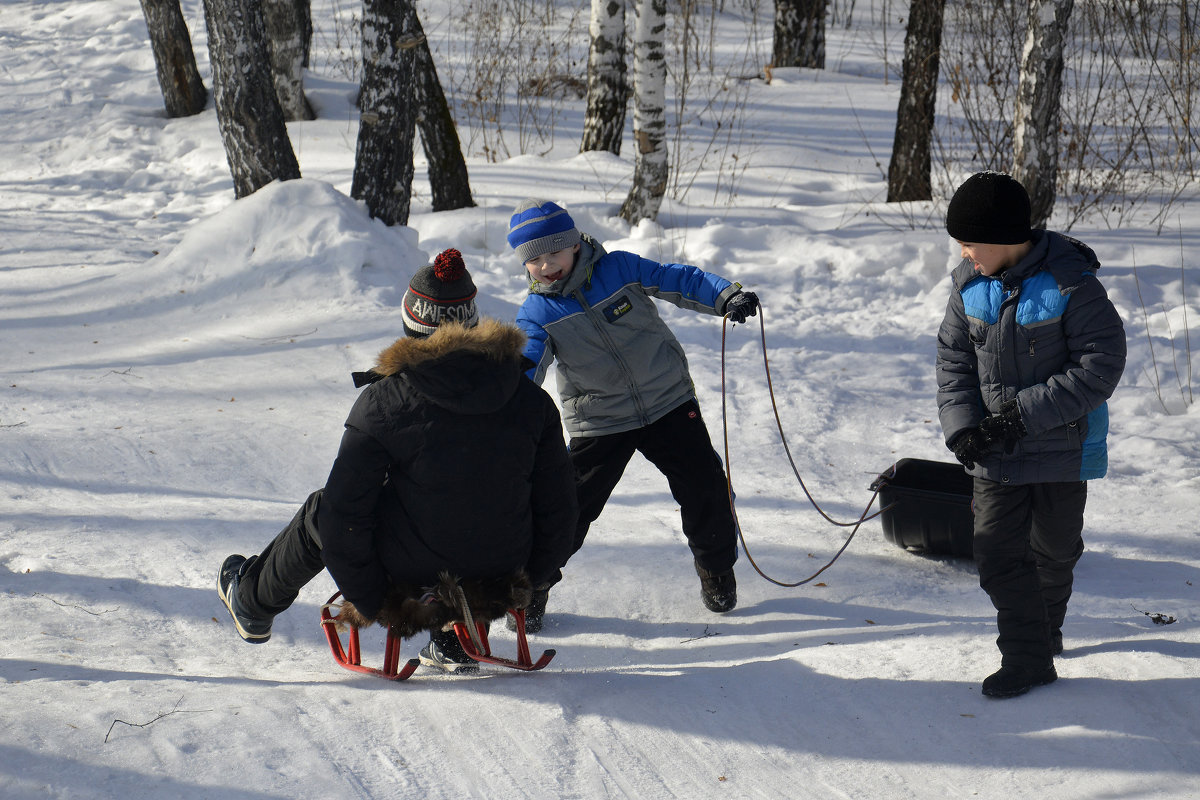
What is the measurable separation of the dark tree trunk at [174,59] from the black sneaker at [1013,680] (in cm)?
1227

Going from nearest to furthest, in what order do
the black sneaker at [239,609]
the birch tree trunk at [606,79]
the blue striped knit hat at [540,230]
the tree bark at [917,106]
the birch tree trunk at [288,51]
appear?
the black sneaker at [239,609], the blue striped knit hat at [540,230], the tree bark at [917,106], the birch tree trunk at [606,79], the birch tree trunk at [288,51]

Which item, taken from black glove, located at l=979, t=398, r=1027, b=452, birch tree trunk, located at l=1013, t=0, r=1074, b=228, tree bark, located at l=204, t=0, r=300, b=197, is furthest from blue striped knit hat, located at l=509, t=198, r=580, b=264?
tree bark, located at l=204, t=0, r=300, b=197

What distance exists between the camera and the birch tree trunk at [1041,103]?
280 inches

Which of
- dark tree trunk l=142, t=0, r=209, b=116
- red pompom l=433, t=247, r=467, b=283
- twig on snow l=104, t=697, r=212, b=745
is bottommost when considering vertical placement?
twig on snow l=104, t=697, r=212, b=745

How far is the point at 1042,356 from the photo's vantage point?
2934mm

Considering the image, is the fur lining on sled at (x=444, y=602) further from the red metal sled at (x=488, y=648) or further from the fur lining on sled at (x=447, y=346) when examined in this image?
the fur lining on sled at (x=447, y=346)

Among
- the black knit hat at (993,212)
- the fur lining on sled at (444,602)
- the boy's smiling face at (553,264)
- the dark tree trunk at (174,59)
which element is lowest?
the fur lining on sled at (444,602)

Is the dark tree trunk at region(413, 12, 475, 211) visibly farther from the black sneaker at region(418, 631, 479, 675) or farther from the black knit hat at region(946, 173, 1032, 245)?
the black knit hat at region(946, 173, 1032, 245)

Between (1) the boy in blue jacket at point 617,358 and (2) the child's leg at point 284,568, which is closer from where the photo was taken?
(2) the child's leg at point 284,568

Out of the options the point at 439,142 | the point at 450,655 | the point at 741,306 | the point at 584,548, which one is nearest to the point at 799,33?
the point at 439,142

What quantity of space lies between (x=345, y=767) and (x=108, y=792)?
1.83 feet

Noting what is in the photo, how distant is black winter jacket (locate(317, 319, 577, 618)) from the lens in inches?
107

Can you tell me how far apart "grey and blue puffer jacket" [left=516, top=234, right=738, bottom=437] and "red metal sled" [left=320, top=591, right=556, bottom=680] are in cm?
90

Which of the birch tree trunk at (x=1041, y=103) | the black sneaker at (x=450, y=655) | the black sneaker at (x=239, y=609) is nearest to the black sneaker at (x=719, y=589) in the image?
the black sneaker at (x=450, y=655)
